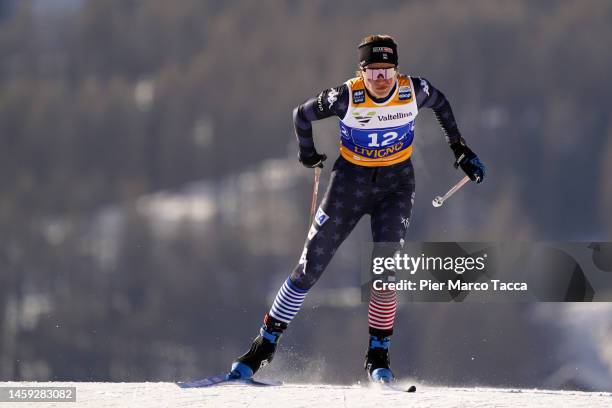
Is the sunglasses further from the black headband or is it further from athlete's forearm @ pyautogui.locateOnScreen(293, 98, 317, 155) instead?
athlete's forearm @ pyautogui.locateOnScreen(293, 98, 317, 155)

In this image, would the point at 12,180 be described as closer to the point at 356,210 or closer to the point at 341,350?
the point at 341,350

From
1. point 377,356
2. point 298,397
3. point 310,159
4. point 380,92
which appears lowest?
point 298,397

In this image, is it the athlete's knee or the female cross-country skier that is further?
the athlete's knee

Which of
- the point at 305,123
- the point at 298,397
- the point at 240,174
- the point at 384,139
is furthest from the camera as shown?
the point at 240,174

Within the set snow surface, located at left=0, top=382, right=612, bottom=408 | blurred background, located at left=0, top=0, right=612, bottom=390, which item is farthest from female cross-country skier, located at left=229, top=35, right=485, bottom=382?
blurred background, located at left=0, top=0, right=612, bottom=390

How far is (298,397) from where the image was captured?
22.6 feet

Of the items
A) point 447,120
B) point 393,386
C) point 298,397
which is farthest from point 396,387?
point 447,120

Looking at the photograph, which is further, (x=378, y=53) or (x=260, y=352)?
(x=260, y=352)

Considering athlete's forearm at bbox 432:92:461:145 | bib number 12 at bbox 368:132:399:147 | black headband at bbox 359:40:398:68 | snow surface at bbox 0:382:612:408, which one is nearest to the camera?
snow surface at bbox 0:382:612:408

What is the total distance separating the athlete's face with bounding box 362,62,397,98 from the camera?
6.92 m

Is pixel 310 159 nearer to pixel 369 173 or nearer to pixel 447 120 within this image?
pixel 369 173

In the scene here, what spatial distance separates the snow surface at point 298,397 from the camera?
6.62 meters

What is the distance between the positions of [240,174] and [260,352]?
123 ft

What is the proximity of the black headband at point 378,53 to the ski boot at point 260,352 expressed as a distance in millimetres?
1912
